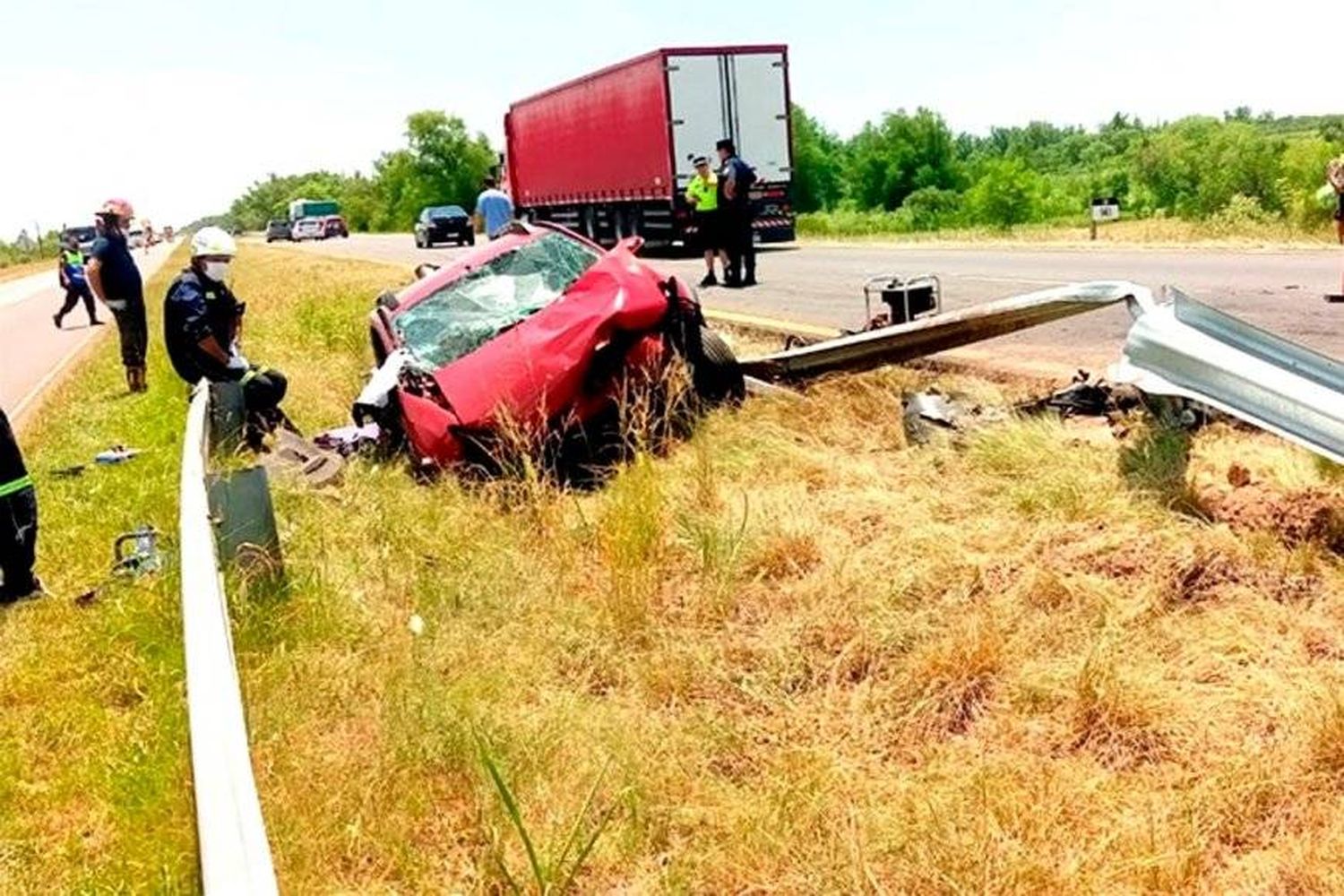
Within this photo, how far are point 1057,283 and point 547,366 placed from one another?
9882mm

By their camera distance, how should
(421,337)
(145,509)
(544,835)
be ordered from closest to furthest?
(544,835) < (145,509) < (421,337)

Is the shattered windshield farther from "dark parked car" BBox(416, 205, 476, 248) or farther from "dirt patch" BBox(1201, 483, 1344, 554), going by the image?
"dark parked car" BBox(416, 205, 476, 248)

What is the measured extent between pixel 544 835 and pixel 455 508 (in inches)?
126

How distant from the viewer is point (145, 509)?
23.0 ft

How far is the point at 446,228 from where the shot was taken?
4781 centimetres

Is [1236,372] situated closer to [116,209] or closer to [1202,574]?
[1202,574]

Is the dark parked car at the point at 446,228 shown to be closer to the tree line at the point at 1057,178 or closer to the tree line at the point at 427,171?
the tree line at the point at 1057,178

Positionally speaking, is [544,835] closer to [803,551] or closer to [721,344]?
[803,551]

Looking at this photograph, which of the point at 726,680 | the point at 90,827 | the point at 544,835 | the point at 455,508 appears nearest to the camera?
the point at 544,835

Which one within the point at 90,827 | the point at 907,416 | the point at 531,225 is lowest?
the point at 90,827

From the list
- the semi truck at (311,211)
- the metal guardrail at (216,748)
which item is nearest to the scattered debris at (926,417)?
the metal guardrail at (216,748)

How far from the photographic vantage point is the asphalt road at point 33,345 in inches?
591

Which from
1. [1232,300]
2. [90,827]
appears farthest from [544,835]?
[1232,300]

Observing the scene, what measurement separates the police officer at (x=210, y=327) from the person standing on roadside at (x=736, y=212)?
8.07 metres
